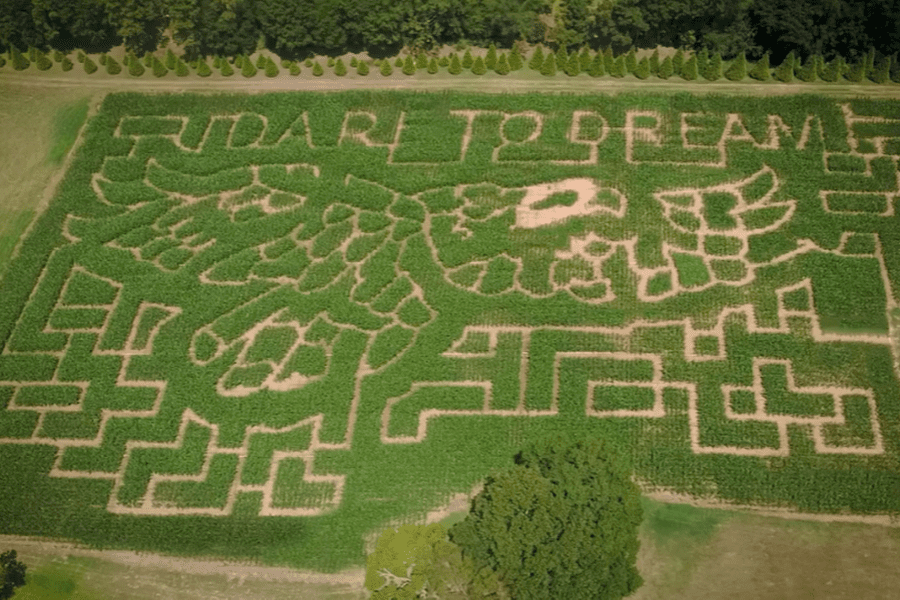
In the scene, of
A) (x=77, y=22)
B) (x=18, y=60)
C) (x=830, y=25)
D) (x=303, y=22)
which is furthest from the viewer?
(x=18, y=60)

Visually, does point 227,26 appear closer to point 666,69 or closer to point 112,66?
point 112,66

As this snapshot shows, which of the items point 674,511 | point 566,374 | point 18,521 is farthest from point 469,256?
point 18,521

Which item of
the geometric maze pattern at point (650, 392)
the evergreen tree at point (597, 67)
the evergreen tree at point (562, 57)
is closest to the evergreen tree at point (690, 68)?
the evergreen tree at point (597, 67)

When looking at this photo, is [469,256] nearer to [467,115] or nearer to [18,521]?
[467,115]

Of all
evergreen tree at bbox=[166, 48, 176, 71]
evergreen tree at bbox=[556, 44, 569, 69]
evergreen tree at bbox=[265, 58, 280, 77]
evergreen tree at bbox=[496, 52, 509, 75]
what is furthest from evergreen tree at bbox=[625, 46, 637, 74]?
evergreen tree at bbox=[166, 48, 176, 71]

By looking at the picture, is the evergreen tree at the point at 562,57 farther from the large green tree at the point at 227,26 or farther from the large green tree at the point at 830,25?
the large green tree at the point at 227,26

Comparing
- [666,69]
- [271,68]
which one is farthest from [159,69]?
[666,69]
